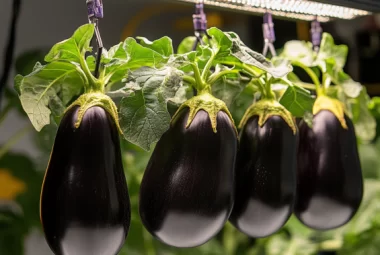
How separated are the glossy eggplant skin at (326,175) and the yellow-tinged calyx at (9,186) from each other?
1.92ft

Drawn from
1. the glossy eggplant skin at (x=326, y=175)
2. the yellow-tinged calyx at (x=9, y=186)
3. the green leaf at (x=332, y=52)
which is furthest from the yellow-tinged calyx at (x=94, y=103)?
the yellow-tinged calyx at (x=9, y=186)

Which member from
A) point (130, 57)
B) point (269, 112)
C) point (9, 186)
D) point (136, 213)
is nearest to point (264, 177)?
point (269, 112)

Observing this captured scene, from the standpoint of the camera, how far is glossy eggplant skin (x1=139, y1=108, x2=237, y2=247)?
17.1 inches

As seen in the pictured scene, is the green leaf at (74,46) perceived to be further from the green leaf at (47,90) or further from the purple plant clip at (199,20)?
the purple plant clip at (199,20)

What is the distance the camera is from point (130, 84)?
42 cm

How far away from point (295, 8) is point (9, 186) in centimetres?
64

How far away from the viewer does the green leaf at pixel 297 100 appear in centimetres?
55

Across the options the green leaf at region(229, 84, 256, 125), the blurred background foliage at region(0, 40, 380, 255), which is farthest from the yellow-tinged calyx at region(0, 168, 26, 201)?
the green leaf at region(229, 84, 256, 125)

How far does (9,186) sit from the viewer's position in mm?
979

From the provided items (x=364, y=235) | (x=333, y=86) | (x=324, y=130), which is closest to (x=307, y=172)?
(x=324, y=130)

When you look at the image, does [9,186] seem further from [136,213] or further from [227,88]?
[227,88]

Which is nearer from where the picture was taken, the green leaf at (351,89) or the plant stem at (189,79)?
the plant stem at (189,79)

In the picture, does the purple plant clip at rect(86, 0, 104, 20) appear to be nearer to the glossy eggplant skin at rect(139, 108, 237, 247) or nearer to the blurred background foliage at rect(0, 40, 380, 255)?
the glossy eggplant skin at rect(139, 108, 237, 247)

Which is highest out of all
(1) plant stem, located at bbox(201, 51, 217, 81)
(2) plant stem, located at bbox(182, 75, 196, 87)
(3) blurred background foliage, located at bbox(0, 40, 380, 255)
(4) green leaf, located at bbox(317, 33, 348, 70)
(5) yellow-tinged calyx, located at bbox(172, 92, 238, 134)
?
(1) plant stem, located at bbox(201, 51, 217, 81)
